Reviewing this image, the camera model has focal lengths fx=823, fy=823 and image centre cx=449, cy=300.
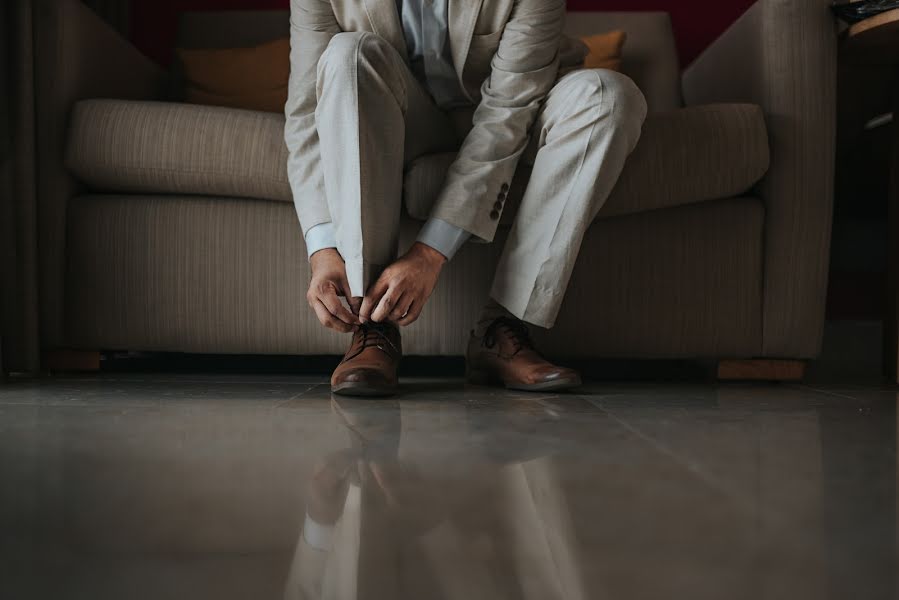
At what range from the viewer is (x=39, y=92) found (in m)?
1.47

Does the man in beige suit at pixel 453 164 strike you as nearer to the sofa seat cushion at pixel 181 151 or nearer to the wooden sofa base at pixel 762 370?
the sofa seat cushion at pixel 181 151

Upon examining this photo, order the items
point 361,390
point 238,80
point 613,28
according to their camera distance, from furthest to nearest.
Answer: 1. point 613,28
2. point 238,80
3. point 361,390

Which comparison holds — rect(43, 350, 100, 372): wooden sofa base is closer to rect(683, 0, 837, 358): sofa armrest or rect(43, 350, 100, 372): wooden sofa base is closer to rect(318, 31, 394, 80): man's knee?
rect(318, 31, 394, 80): man's knee

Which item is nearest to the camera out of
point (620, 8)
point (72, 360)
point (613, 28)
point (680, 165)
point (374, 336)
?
point (374, 336)

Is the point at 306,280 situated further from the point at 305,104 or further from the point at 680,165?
the point at 680,165

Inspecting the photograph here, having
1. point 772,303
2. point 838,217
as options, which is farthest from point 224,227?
point 838,217

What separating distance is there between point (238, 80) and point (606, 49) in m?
0.93

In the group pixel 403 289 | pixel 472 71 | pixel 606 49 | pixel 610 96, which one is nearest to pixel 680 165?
pixel 610 96

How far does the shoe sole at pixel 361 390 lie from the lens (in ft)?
3.75

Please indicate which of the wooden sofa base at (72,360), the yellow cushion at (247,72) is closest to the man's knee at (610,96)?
the yellow cushion at (247,72)

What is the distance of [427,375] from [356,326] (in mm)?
325

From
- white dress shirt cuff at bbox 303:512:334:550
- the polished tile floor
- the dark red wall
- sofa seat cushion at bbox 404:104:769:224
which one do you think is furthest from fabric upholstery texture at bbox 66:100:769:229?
the dark red wall

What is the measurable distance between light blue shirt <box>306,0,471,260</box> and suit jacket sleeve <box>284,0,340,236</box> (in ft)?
0.18

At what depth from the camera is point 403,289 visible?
3.91ft
